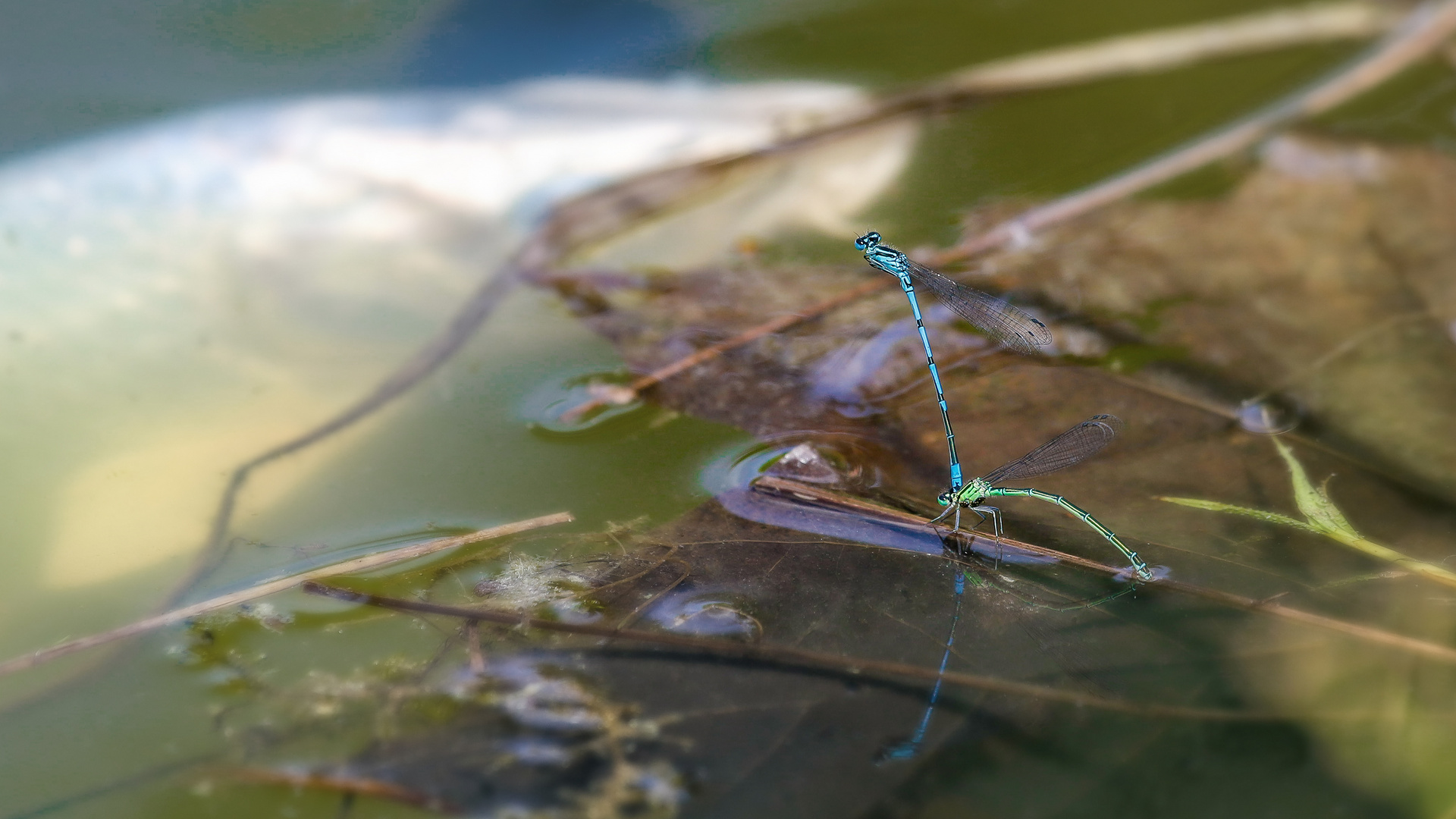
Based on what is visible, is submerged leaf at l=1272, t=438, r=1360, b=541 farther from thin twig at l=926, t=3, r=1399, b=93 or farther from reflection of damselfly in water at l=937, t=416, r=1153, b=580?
thin twig at l=926, t=3, r=1399, b=93

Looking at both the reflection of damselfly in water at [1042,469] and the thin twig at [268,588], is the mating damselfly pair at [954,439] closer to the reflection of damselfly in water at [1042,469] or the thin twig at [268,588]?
the reflection of damselfly in water at [1042,469]

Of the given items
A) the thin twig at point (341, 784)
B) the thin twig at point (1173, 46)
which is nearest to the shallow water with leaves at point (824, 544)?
the thin twig at point (341, 784)

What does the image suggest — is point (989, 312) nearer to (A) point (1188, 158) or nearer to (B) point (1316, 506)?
(B) point (1316, 506)

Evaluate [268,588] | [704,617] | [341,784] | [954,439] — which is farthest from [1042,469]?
[268,588]

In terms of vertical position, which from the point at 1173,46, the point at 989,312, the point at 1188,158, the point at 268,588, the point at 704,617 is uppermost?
the point at 1173,46

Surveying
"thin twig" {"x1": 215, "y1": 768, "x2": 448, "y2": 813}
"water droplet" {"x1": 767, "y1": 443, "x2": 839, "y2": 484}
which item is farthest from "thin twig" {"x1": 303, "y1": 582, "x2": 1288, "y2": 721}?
"water droplet" {"x1": 767, "y1": 443, "x2": 839, "y2": 484}

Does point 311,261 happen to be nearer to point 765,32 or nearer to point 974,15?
point 765,32

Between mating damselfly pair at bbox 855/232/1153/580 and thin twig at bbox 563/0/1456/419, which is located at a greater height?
thin twig at bbox 563/0/1456/419
